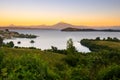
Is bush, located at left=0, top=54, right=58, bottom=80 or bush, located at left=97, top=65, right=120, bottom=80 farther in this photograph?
bush, located at left=97, top=65, right=120, bottom=80

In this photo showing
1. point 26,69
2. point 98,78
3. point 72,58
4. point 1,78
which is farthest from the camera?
point 72,58

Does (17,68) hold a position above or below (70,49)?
above

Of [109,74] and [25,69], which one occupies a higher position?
[25,69]

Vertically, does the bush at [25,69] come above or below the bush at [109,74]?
above

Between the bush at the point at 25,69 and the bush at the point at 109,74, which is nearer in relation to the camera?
the bush at the point at 25,69

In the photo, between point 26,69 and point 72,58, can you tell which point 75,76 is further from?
point 72,58

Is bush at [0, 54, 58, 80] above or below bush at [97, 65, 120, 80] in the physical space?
above

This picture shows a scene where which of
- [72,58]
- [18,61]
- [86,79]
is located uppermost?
[18,61]

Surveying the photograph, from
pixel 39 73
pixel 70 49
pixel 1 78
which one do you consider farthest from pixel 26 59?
pixel 70 49

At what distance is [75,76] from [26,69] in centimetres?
381

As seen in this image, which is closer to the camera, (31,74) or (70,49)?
(31,74)

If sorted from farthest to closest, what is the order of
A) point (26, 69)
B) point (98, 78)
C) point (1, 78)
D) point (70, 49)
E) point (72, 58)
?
point (70, 49) < point (72, 58) < point (98, 78) < point (26, 69) < point (1, 78)

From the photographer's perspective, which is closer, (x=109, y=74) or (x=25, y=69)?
(x=25, y=69)

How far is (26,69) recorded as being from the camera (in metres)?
16.4
